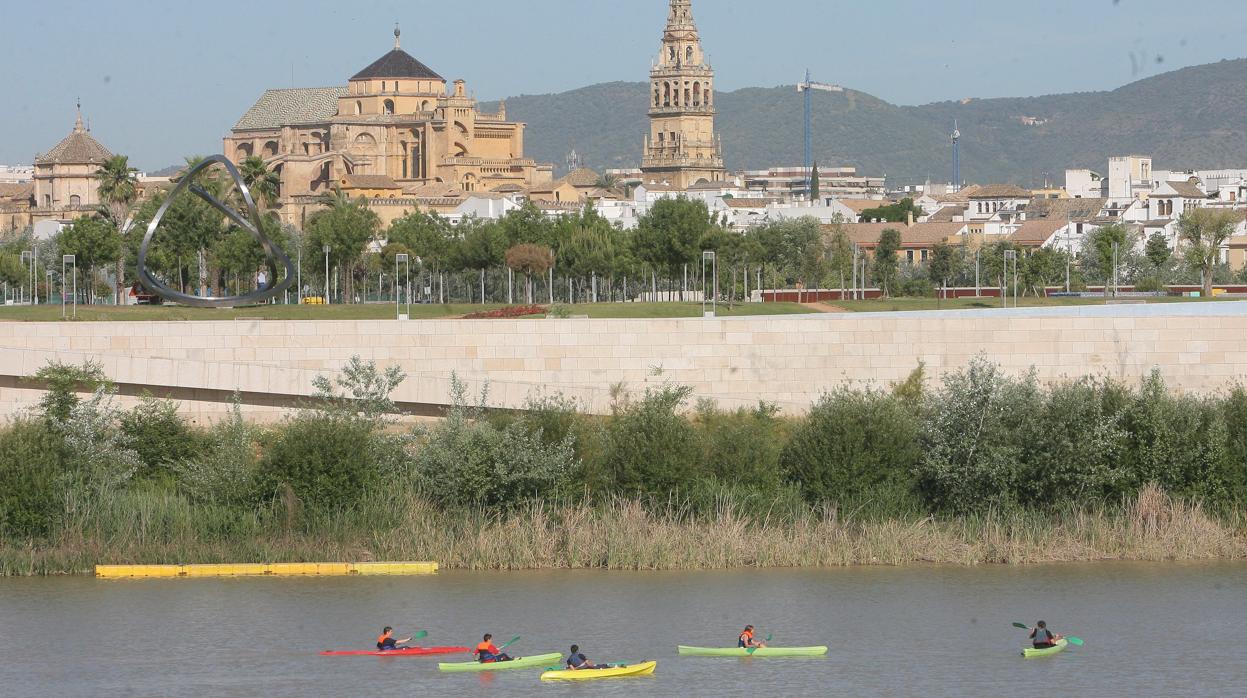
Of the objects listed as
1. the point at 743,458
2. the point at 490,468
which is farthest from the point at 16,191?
the point at 743,458

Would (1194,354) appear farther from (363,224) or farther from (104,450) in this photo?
(363,224)

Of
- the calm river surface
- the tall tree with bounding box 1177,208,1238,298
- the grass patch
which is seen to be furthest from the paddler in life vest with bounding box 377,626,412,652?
the tall tree with bounding box 1177,208,1238,298

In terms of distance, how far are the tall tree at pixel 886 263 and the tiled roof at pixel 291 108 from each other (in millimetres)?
47200

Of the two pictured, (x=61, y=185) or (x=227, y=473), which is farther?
(x=61, y=185)

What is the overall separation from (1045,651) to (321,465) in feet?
31.4

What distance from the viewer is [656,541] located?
78.3 feet

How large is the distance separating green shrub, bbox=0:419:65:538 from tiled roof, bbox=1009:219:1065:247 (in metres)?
74.6

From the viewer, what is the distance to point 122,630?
2098 centimetres

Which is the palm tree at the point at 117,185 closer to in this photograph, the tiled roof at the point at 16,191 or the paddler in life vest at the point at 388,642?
the paddler in life vest at the point at 388,642

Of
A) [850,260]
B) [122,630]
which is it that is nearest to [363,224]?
[850,260]

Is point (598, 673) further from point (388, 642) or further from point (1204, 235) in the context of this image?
point (1204, 235)

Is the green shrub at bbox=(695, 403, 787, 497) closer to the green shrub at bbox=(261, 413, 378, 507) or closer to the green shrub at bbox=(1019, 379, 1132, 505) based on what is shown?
the green shrub at bbox=(1019, 379, 1132, 505)

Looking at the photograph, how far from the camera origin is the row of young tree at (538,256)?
203 ft

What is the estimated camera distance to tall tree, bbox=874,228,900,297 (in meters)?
77.6
